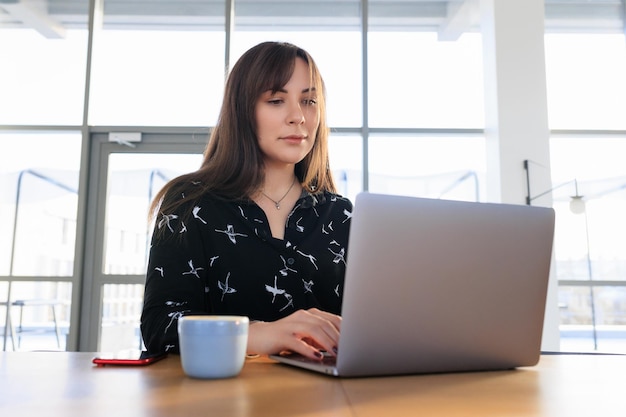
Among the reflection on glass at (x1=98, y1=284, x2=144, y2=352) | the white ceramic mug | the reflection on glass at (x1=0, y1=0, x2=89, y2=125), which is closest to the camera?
the white ceramic mug

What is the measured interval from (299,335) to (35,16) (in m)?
3.67

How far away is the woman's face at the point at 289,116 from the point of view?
4.42 ft

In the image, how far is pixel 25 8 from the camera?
3.75 meters

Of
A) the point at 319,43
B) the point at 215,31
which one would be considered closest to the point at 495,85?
the point at 319,43

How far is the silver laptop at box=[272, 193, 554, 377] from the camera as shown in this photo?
2.37 ft

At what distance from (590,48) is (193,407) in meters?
3.97

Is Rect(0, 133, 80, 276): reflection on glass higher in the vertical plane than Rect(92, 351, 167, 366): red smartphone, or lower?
higher

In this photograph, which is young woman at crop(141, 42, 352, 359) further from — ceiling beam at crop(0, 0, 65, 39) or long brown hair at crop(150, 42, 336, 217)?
ceiling beam at crop(0, 0, 65, 39)

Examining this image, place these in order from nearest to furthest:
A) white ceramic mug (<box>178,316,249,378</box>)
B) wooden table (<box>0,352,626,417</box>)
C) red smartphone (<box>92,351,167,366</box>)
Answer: wooden table (<box>0,352,626,417</box>)
white ceramic mug (<box>178,316,249,378</box>)
red smartphone (<box>92,351,167,366</box>)

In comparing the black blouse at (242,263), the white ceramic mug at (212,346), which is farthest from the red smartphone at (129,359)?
the black blouse at (242,263)

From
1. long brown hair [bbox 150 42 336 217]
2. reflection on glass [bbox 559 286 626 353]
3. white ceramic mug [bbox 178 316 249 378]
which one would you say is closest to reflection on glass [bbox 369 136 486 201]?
reflection on glass [bbox 559 286 626 353]

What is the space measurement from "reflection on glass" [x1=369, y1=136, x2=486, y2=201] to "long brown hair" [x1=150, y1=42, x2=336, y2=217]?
2.17 metres

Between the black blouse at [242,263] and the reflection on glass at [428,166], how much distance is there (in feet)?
7.25

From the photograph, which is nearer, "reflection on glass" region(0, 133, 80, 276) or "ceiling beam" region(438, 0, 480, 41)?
"reflection on glass" region(0, 133, 80, 276)
